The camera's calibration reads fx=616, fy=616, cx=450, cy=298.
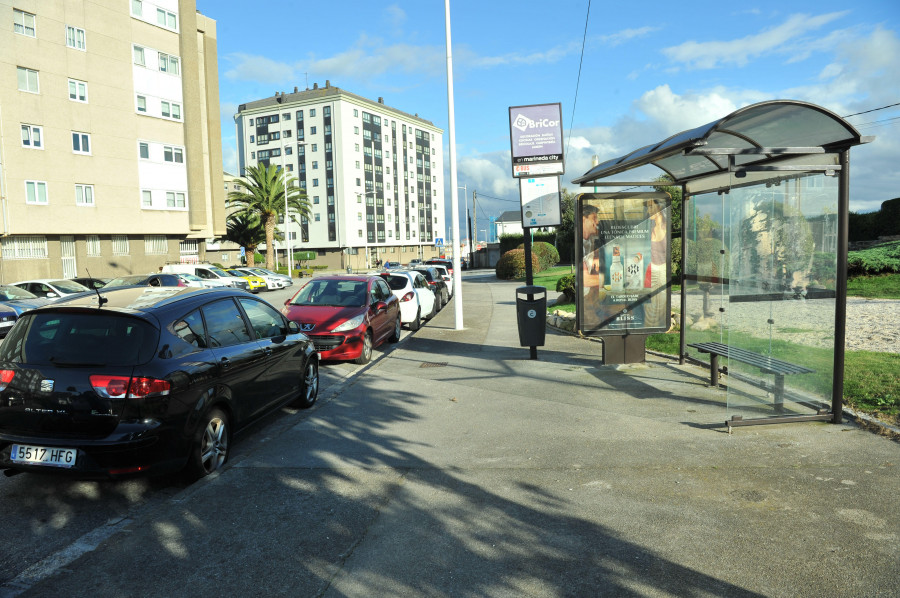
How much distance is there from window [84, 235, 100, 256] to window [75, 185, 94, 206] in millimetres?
2129

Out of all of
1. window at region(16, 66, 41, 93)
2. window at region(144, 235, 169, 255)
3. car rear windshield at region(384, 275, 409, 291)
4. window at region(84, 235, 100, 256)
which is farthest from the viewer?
window at region(144, 235, 169, 255)

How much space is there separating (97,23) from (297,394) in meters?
38.0

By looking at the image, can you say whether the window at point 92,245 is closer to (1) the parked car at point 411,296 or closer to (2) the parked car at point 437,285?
(2) the parked car at point 437,285

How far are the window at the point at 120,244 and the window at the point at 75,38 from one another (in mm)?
11037

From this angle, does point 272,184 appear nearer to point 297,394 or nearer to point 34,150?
point 34,150

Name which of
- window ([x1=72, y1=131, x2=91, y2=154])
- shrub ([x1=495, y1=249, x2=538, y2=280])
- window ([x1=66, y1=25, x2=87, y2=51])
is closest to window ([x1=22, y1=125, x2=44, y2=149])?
window ([x1=72, y1=131, x2=91, y2=154])

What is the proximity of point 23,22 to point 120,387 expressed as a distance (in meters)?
37.8

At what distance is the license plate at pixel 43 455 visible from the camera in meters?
4.50

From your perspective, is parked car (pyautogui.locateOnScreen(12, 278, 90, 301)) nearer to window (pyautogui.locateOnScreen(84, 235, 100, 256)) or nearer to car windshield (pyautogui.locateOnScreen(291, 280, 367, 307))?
car windshield (pyautogui.locateOnScreen(291, 280, 367, 307))

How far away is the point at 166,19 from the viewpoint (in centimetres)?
4034

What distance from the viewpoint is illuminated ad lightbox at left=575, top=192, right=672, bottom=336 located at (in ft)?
31.7

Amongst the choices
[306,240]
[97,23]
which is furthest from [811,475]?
[306,240]

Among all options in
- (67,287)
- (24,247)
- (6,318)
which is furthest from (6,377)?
(24,247)

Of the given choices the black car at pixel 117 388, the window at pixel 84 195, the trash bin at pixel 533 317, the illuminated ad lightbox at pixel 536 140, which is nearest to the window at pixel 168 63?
the window at pixel 84 195
